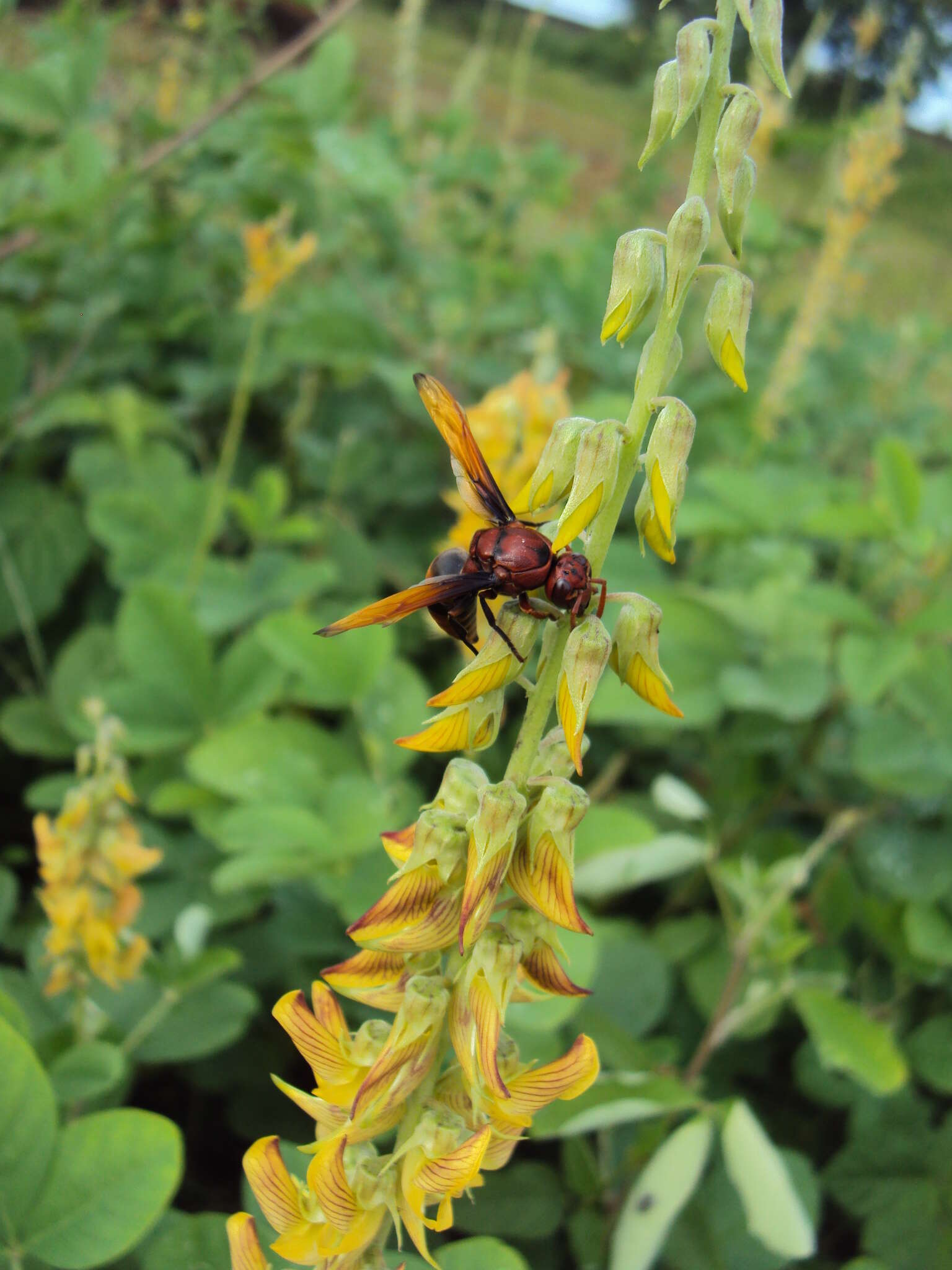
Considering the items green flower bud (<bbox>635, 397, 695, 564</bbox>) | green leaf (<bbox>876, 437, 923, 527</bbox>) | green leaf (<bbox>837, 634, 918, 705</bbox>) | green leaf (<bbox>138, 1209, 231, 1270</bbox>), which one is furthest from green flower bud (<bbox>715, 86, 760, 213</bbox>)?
green leaf (<bbox>876, 437, 923, 527</bbox>)

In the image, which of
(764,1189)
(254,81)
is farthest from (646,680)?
(254,81)

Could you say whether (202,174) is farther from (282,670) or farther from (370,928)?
(370,928)

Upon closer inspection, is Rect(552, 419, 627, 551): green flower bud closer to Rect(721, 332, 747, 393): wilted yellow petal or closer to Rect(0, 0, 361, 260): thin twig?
Rect(721, 332, 747, 393): wilted yellow petal

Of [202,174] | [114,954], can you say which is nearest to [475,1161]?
[114,954]

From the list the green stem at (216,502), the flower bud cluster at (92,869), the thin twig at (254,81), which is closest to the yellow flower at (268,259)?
the green stem at (216,502)

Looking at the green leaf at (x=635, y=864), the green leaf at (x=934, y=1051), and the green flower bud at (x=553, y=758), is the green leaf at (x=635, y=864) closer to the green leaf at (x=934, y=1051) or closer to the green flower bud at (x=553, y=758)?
the green leaf at (x=934, y=1051)

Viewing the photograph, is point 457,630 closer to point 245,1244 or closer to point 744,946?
point 245,1244
